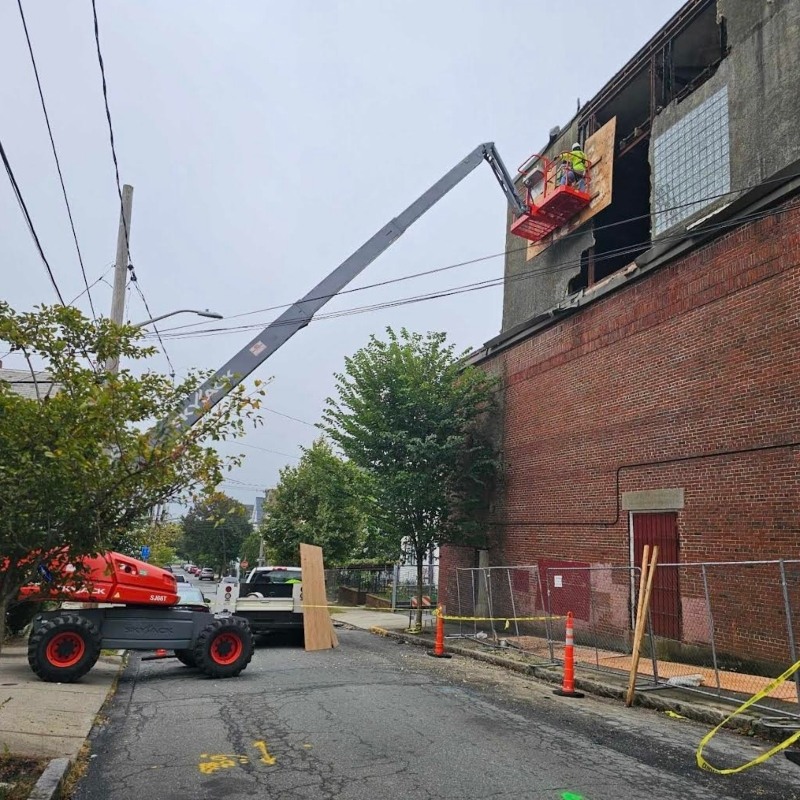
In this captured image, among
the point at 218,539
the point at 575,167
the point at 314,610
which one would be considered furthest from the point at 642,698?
the point at 218,539

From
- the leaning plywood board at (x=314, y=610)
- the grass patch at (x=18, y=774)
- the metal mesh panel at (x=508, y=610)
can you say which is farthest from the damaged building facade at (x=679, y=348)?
the grass patch at (x=18, y=774)

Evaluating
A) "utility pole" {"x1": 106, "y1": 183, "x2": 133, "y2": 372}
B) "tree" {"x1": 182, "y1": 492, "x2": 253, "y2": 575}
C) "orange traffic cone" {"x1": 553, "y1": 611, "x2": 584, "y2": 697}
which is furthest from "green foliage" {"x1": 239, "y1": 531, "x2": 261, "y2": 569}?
"orange traffic cone" {"x1": 553, "y1": 611, "x2": 584, "y2": 697}

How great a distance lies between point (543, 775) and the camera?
5.83m

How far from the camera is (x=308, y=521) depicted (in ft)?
109

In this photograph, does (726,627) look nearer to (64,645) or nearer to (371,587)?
(64,645)

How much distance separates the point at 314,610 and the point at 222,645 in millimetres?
4274

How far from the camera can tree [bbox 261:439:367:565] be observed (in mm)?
31531

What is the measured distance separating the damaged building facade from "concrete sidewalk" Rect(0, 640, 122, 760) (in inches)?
Answer: 316

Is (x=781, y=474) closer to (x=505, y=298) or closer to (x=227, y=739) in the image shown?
(x=227, y=739)

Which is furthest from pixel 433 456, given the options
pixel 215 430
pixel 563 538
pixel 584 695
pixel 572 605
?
pixel 215 430

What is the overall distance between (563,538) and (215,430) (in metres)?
12.0

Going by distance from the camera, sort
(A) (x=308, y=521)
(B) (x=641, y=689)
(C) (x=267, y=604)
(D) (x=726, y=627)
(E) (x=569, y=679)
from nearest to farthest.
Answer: (B) (x=641, y=689)
(E) (x=569, y=679)
(D) (x=726, y=627)
(C) (x=267, y=604)
(A) (x=308, y=521)

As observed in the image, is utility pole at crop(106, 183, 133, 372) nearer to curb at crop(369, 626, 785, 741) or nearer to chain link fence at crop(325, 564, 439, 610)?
curb at crop(369, 626, 785, 741)

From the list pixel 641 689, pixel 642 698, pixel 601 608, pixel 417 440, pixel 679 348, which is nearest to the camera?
pixel 642 698
